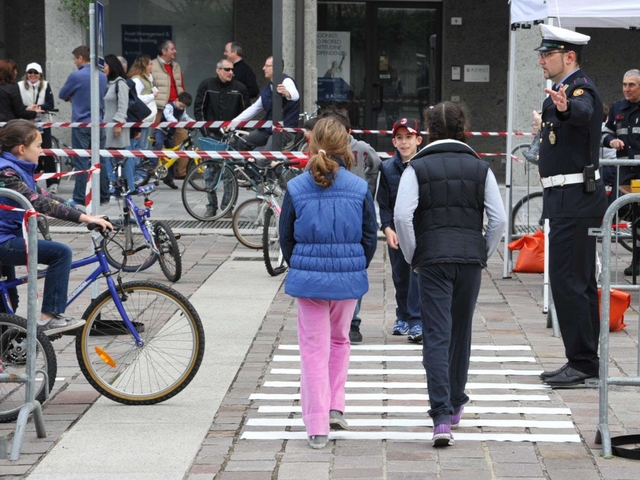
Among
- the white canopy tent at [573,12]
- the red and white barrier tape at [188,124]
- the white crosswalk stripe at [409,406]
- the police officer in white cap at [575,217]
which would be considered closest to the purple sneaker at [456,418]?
the white crosswalk stripe at [409,406]

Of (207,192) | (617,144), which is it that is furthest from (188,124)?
(617,144)

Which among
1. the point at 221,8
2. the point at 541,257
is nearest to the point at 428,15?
the point at 221,8

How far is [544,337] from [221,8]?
42.1 ft

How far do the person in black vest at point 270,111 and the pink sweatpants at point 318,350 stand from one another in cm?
799

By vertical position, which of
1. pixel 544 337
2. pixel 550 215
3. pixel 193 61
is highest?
pixel 193 61

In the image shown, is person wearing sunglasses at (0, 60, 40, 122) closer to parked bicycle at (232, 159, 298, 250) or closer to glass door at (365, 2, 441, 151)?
parked bicycle at (232, 159, 298, 250)

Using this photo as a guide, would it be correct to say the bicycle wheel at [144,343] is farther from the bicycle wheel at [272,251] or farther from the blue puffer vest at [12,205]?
the bicycle wheel at [272,251]

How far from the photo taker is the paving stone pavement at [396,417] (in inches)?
208

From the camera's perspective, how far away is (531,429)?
593 cm

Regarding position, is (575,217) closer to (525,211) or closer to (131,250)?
(131,250)

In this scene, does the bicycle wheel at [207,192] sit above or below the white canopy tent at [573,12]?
below

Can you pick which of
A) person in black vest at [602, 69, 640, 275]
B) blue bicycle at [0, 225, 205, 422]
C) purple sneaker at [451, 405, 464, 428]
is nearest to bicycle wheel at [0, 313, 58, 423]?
blue bicycle at [0, 225, 205, 422]

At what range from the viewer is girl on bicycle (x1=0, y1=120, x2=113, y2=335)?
6.56 m

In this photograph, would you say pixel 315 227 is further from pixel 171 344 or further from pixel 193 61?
pixel 193 61
